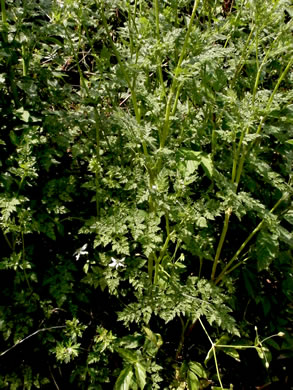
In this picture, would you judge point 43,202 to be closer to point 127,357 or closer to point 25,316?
point 25,316

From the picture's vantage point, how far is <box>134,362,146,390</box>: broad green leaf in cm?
206

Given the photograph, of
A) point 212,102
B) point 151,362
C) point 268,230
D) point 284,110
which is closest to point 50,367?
point 151,362

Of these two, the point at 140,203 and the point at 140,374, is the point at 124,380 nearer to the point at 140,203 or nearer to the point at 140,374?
the point at 140,374

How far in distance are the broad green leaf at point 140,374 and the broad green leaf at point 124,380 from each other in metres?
0.03

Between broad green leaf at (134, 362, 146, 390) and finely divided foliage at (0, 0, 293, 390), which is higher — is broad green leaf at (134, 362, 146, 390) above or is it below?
below

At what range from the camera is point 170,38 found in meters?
1.86

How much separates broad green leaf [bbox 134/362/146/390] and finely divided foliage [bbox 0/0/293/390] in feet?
0.04

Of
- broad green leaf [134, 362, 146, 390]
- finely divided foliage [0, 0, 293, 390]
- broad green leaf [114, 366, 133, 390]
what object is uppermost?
finely divided foliage [0, 0, 293, 390]

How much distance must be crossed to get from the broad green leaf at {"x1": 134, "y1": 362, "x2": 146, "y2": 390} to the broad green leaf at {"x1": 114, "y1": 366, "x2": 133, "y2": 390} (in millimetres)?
31

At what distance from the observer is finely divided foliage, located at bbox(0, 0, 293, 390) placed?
6.52 ft

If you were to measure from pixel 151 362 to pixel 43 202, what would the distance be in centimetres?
104

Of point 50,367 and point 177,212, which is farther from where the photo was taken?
point 50,367

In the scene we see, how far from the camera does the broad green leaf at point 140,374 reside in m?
2.06

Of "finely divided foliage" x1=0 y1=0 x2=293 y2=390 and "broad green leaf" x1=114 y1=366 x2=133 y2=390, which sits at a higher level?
"finely divided foliage" x1=0 y1=0 x2=293 y2=390
